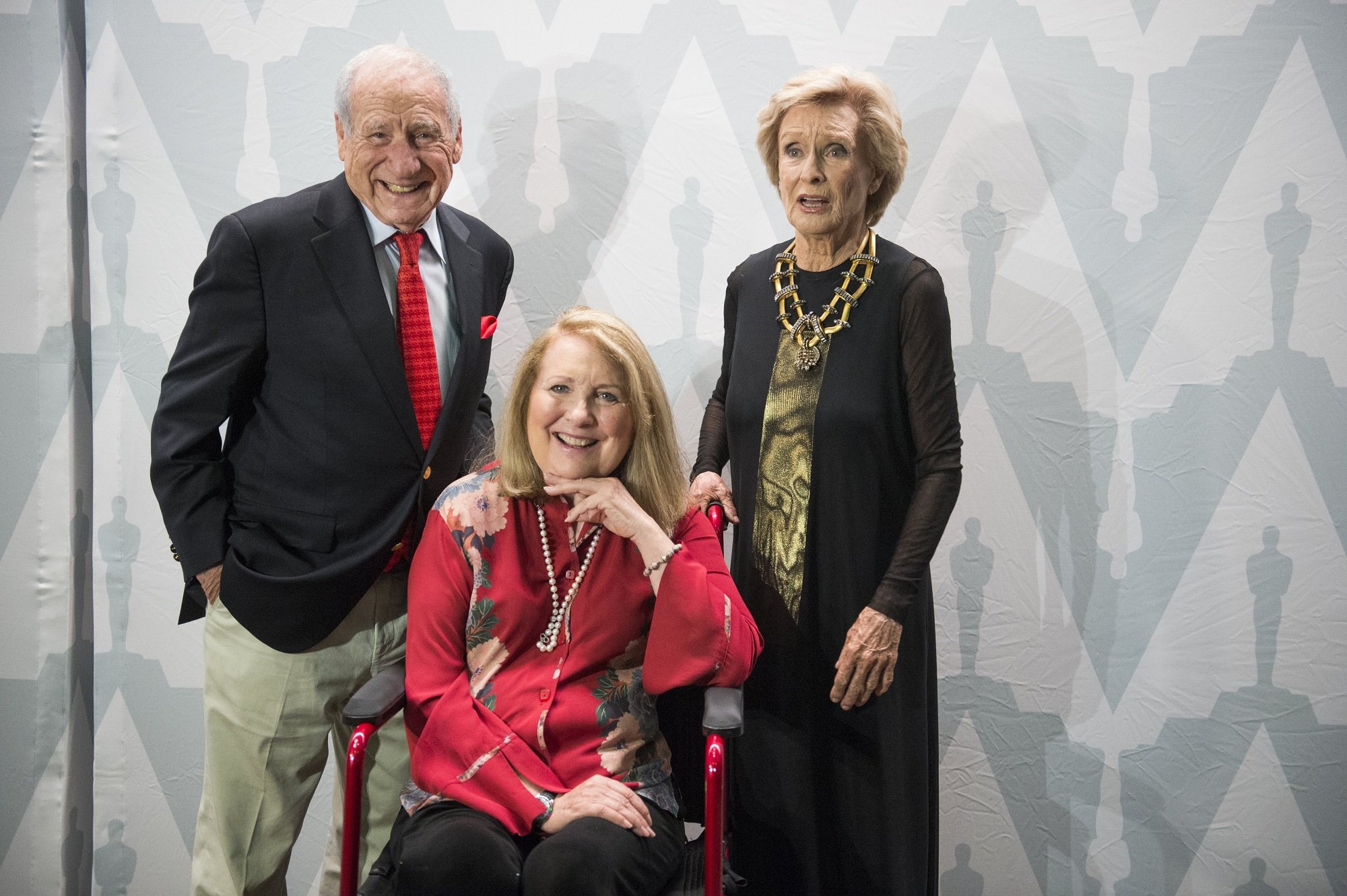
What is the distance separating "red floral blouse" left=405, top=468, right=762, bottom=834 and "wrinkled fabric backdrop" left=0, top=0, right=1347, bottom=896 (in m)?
0.87


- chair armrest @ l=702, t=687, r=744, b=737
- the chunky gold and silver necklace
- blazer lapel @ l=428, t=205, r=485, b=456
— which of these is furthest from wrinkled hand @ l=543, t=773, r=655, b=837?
the chunky gold and silver necklace

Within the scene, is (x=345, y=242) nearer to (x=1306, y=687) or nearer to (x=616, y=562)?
(x=616, y=562)

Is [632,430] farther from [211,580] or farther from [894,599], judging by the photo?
[211,580]

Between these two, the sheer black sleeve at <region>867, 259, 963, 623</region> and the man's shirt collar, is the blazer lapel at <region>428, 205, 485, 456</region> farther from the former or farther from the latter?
the sheer black sleeve at <region>867, 259, 963, 623</region>

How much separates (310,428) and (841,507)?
1.06m

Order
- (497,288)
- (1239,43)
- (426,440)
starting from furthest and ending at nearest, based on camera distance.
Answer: (1239,43)
(497,288)
(426,440)

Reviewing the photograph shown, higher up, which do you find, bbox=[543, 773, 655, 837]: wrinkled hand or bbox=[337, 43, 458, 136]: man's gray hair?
bbox=[337, 43, 458, 136]: man's gray hair

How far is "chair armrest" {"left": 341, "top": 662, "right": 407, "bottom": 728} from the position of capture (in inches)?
69.0

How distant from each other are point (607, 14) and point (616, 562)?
4.84 ft

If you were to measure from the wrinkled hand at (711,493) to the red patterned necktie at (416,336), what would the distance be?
1.87ft

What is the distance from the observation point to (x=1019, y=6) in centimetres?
258

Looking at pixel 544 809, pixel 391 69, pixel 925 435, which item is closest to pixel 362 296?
pixel 391 69

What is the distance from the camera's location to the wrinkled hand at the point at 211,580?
2.02 meters

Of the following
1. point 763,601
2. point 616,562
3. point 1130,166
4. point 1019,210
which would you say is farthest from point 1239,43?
point 616,562
